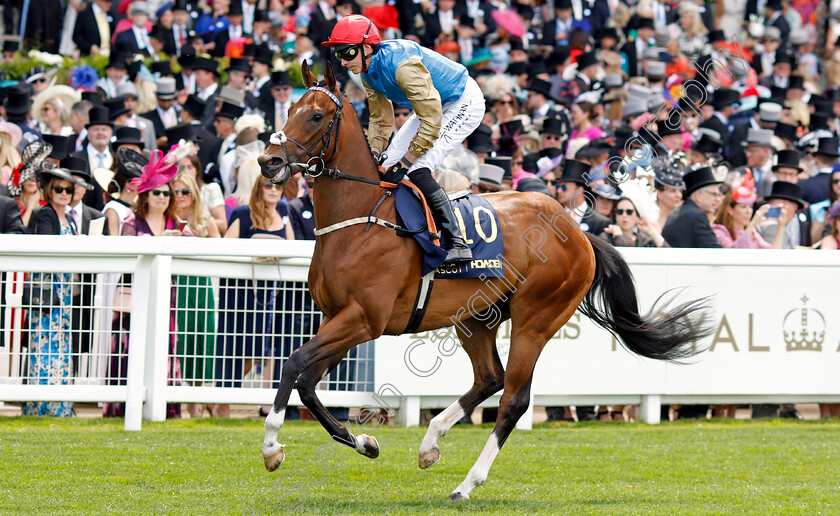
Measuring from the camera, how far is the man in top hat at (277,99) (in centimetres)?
1259

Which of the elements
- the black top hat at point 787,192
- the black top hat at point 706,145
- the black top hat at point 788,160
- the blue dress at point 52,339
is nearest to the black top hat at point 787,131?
the black top hat at point 706,145

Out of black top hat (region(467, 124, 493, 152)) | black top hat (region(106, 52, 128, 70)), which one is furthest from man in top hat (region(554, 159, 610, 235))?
black top hat (region(106, 52, 128, 70))

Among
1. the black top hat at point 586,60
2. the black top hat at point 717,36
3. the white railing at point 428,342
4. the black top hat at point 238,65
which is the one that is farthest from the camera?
the black top hat at point 717,36

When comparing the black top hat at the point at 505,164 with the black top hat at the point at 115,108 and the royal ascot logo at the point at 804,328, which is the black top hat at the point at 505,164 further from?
the black top hat at the point at 115,108

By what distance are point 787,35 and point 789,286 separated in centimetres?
1284

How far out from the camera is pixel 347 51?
18.6 feet

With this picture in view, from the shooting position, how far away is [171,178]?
328 inches

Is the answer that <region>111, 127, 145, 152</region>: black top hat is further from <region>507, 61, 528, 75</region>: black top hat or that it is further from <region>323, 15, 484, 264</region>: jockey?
<region>507, 61, 528, 75</region>: black top hat

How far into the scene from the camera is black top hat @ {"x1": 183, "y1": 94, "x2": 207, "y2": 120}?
1230 cm

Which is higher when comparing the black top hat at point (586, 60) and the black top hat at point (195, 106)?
the black top hat at point (586, 60)

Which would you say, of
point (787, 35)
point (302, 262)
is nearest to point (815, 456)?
point (302, 262)

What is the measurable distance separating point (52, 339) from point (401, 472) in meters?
2.45

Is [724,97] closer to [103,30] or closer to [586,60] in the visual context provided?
[586,60]

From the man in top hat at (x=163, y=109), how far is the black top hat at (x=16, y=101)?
126 centimetres
